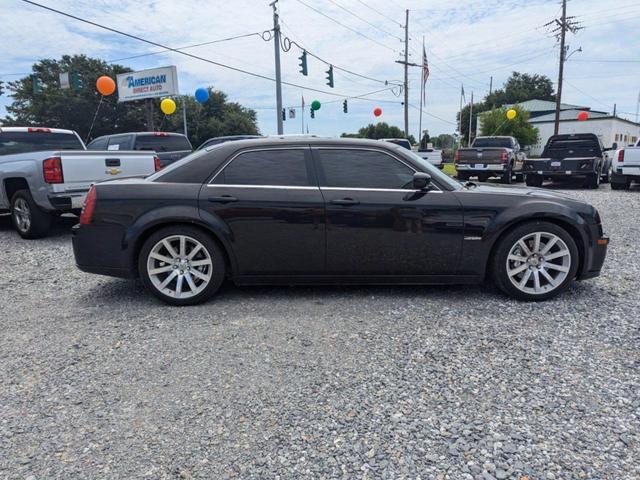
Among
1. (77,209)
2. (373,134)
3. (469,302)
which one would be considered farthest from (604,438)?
(373,134)

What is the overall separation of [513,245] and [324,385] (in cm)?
227

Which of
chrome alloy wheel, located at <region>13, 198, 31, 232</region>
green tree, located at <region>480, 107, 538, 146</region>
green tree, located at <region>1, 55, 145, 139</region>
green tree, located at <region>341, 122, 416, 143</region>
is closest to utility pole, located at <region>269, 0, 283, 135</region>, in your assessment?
chrome alloy wheel, located at <region>13, 198, 31, 232</region>

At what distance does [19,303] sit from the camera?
4.13 metres

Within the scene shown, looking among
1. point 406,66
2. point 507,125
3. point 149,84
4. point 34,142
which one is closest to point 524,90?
point 507,125

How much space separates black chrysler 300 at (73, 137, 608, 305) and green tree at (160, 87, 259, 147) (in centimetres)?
5853

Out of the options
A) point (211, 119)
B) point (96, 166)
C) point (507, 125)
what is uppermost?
point (211, 119)

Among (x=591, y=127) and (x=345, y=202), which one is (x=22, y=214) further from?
(x=591, y=127)

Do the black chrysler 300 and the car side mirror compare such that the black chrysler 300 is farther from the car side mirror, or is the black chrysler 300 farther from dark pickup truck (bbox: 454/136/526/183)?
dark pickup truck (bbox: 454/136/526/183)

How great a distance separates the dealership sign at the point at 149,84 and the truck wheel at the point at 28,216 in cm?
2319

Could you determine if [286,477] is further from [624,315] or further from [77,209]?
[77,209]

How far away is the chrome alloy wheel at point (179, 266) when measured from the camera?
3.92 m

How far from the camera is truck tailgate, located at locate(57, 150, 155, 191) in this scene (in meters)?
6.36

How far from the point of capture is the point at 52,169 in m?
6.25

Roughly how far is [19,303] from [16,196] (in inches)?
139
